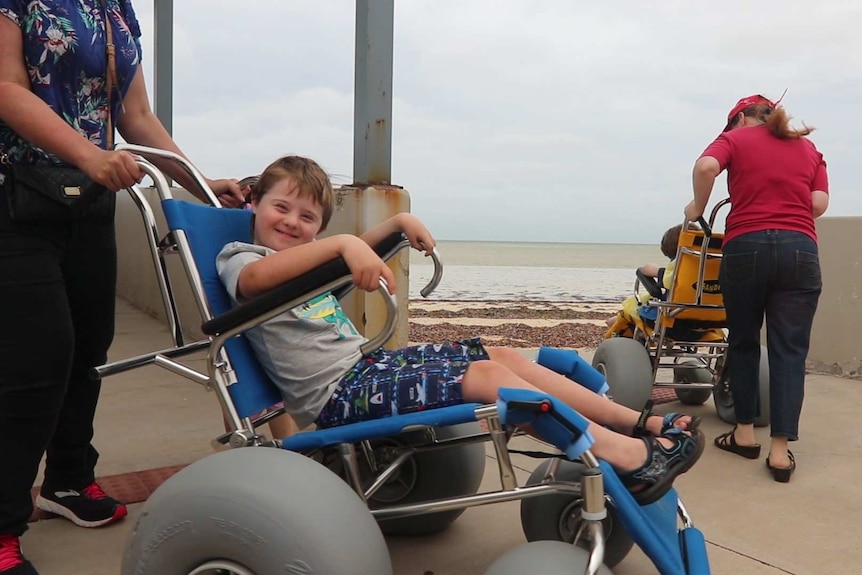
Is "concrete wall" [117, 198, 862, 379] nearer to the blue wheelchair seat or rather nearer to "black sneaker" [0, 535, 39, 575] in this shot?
the blue wheelchair seat

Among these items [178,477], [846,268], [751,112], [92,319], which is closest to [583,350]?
[846,268]

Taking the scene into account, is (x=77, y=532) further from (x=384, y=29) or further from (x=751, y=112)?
(x=751, y=112)

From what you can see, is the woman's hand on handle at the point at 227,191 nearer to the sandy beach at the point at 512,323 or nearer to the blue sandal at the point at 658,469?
the blue sandal at the point at 658,469

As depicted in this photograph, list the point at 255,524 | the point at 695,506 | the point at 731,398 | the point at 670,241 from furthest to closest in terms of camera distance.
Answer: the point at 670,241 < the point at 731,398 < the point at 695,506 < the point at 255,524

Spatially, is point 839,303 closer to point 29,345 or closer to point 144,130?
point 144,130

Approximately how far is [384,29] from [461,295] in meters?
12.8

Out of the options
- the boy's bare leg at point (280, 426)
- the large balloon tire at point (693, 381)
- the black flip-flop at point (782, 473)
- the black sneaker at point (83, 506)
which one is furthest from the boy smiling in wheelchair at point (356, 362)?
the large balloon tire at point (693, 381)

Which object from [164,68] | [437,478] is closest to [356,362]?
[437,478]

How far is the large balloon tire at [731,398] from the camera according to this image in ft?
13.4

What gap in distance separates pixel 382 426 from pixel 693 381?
3.52 meters

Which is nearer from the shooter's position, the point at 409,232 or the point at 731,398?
the point at 409,232

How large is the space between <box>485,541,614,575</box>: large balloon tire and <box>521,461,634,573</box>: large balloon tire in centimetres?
51

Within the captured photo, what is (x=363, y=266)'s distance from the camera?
1.74m

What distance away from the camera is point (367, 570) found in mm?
1634
